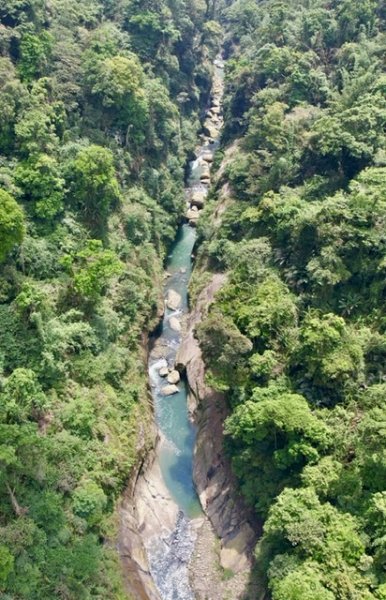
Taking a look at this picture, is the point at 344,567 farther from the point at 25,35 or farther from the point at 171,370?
the point at 25,35

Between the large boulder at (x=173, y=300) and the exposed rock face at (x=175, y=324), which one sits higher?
the large boulder at (x=173, y=300)

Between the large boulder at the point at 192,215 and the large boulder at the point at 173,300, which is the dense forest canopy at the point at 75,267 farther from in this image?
the large boulder at the point at 192,215

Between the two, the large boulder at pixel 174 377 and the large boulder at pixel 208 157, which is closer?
the large boulder at pixel 174 377

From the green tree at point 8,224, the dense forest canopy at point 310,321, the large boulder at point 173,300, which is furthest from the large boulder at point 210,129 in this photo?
the green tree at point 8,224

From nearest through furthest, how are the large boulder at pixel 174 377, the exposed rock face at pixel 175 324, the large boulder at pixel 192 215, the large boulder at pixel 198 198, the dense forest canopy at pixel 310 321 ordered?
the dense forest canopy at pixel 310 321, the large boulder at pixel 174 377, the exposed rock face at pixel 175 324, the large boulder at pixel 192 215, the large boulder at pixel 198 198

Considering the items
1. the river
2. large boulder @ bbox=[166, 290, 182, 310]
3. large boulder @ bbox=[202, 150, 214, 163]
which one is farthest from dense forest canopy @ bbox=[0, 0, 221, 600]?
large boulder @ bbox=[202, 150, 214, 163]

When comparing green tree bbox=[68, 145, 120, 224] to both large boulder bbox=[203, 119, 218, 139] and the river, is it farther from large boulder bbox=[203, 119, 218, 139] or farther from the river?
large boulder bbox=[203, 119, 218, 139]
